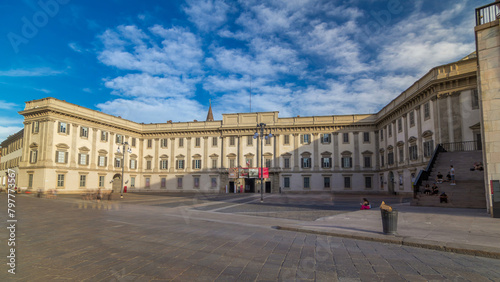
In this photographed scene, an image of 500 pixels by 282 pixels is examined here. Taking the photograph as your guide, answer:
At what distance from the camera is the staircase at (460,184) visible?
56.0 feet

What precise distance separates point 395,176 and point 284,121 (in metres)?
19.2

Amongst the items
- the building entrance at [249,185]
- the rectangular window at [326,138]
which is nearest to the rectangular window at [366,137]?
the rectangular window at [326,138]

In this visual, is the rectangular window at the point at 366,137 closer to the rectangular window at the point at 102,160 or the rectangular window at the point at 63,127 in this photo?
the rectangular window at the point at 102,160

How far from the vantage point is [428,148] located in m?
28.8

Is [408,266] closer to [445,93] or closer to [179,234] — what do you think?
[179,234]

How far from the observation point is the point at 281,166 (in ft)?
157

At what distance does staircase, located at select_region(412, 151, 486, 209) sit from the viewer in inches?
672

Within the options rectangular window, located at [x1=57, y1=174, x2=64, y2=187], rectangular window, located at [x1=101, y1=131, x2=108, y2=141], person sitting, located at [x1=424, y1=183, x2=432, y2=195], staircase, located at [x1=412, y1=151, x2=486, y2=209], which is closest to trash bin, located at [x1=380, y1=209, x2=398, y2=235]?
staircase, located at [x1=412, y1=151, x2=486, y2=209]

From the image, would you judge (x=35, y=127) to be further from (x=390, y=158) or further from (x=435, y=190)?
(x=390, y=158)

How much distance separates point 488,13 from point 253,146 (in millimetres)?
37406

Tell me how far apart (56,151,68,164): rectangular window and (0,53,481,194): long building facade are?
13 centimetres

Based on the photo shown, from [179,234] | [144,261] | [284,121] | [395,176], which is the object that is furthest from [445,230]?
[284,121]

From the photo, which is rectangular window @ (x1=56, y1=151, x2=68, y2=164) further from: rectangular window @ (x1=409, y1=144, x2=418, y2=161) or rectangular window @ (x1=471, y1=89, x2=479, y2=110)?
rectangular window @ (x1=471, y1=89, x2=479, y2=110)

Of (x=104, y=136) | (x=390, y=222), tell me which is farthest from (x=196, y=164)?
(x=390, y=222)
